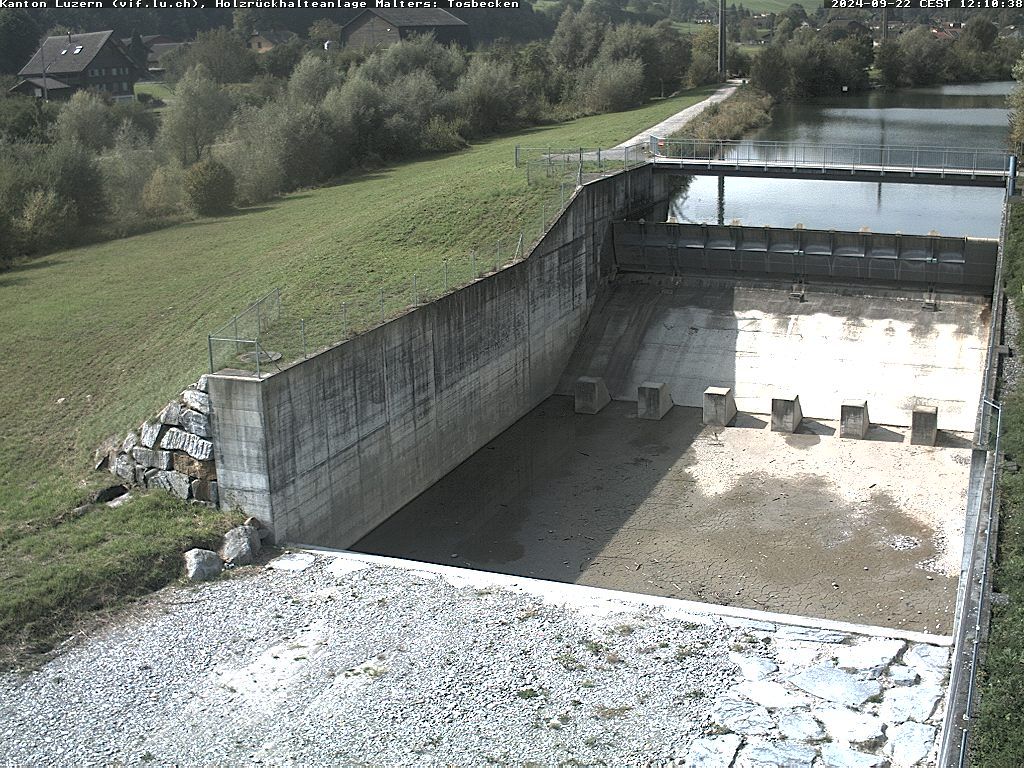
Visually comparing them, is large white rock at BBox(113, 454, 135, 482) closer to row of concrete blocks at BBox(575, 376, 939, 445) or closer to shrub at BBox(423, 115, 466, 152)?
row of concrete blocks at BBox(575, 376, 939, 445)

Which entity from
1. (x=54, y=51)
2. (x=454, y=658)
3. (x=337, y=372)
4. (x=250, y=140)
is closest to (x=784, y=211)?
(x=250, y=140)

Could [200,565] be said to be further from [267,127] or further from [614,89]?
[614,89]

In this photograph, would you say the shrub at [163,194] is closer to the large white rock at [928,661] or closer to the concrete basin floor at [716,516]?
the concrete basin floor at [716,516]

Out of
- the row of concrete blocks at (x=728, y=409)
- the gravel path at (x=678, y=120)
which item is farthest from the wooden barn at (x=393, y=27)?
the row of concrete blocks at (x=728, y=409)

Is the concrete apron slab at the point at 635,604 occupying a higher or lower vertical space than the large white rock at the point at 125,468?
lower

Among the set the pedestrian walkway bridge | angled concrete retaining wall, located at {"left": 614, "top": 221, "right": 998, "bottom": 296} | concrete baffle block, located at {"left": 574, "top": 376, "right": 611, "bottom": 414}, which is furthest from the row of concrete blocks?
the pedestrian walkway bridge

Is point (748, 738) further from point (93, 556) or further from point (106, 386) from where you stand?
point (106, 386)
